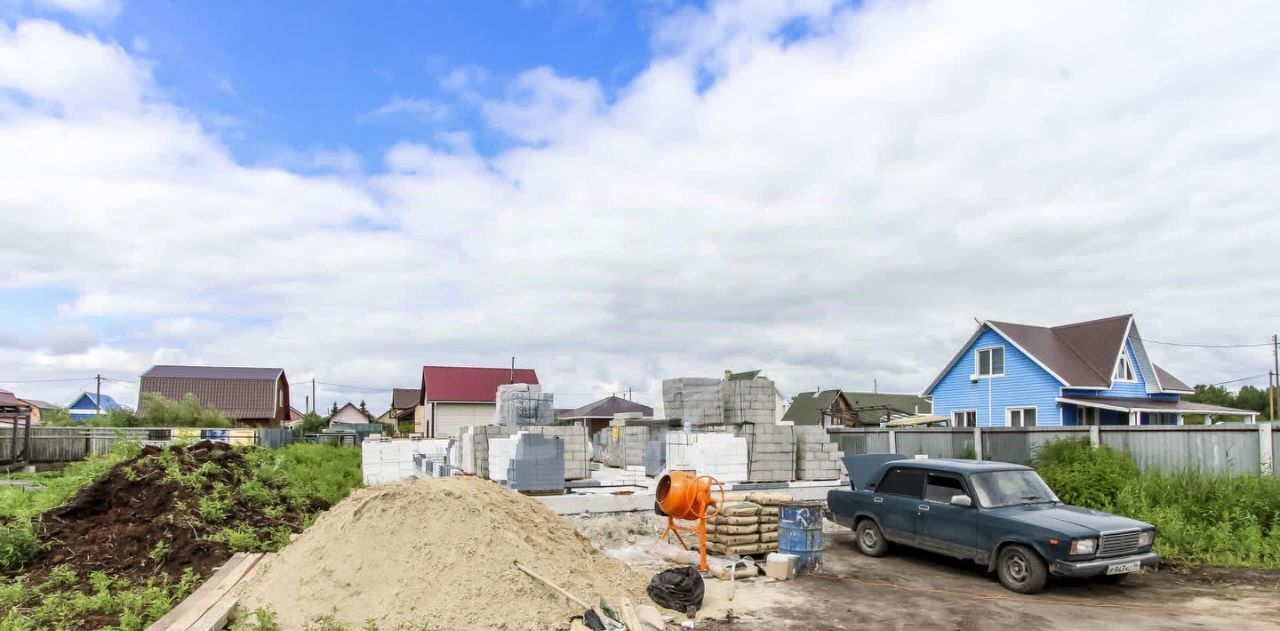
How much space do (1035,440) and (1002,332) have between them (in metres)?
12.2

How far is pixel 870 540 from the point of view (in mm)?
11977

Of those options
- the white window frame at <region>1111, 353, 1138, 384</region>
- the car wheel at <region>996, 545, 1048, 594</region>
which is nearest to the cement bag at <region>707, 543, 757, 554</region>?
the car wheel at <region>996, 545, 1048, 594</region>

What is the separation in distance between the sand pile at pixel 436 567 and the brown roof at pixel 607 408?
43338 mm

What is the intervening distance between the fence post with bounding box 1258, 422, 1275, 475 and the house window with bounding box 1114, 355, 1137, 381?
1553 cm

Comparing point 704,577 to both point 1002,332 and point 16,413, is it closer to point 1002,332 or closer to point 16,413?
point 1002,332

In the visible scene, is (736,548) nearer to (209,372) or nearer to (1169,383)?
(1169,383)

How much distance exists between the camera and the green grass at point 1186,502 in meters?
11.5

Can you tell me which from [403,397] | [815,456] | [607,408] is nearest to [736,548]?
[815,456]

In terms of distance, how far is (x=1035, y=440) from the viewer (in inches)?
656

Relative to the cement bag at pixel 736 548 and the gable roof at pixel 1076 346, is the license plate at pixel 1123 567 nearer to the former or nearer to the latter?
the cement bag at pixel 736 548

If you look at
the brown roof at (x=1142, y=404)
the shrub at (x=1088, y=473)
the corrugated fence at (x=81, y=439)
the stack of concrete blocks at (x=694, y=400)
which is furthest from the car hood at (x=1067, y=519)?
the corrugated fence at (x=81, y=439)

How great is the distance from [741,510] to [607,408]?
→ 43.9 m

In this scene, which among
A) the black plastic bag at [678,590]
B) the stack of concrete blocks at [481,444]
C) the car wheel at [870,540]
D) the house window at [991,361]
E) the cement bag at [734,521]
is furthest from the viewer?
the house window at [991,361]

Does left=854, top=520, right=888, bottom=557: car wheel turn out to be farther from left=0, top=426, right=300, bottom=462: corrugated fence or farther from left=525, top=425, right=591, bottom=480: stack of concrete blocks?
left=0, top=426, right=300, bottom=462: corrugated fence
